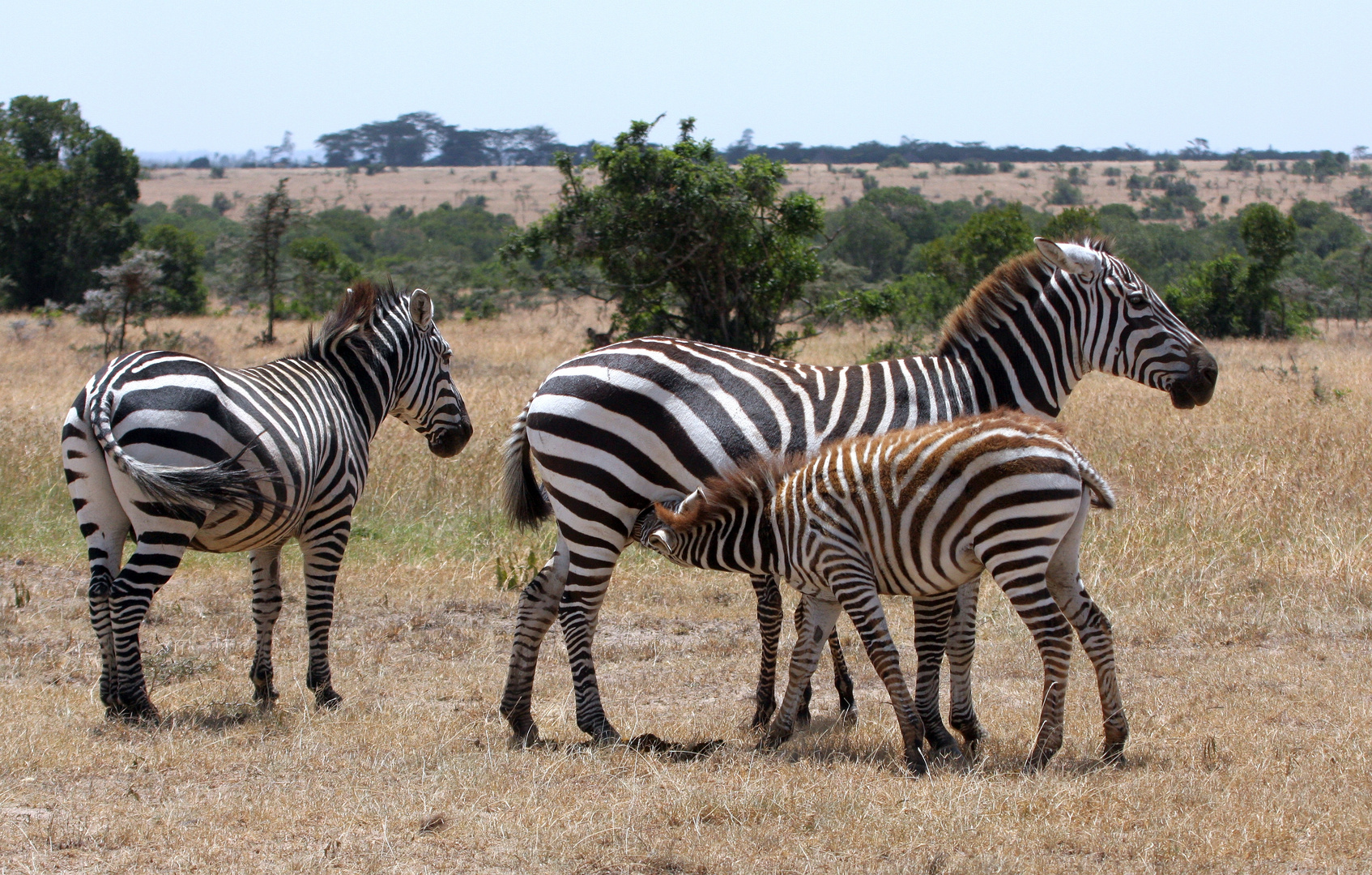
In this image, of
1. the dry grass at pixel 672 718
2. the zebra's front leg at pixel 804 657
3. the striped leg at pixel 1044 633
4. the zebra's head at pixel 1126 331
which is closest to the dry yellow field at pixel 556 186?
the dry grass at pixel 672 718

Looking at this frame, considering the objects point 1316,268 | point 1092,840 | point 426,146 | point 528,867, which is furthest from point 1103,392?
point 426,146

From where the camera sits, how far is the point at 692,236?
15266mm

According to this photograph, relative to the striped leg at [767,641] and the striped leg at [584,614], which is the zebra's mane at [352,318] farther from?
the striped leg at [767,641]

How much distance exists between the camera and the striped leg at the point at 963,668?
5594 millimetres

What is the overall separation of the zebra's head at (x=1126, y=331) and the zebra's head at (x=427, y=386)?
3698 millimetres

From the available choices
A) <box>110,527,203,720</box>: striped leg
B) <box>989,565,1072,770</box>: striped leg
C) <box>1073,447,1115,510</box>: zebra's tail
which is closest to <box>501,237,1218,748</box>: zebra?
<box>989,565,1072,770</box>: striped leg

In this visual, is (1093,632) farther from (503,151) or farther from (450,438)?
(503,151)

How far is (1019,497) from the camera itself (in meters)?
4.75

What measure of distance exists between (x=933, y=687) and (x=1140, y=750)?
965mm

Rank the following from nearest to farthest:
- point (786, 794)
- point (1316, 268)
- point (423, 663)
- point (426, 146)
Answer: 1. point (786, 794)
2. point (423, 663)
3. point (1316, 268)
4. point (426, 146)

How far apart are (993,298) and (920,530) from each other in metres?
1.64

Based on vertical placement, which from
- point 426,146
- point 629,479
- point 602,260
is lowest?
point 629,479

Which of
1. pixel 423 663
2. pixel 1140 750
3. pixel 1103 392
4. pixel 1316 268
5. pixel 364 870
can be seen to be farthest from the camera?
pixel 1316 268

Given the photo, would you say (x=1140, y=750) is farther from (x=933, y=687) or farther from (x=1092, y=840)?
(x=1092, y=840)
